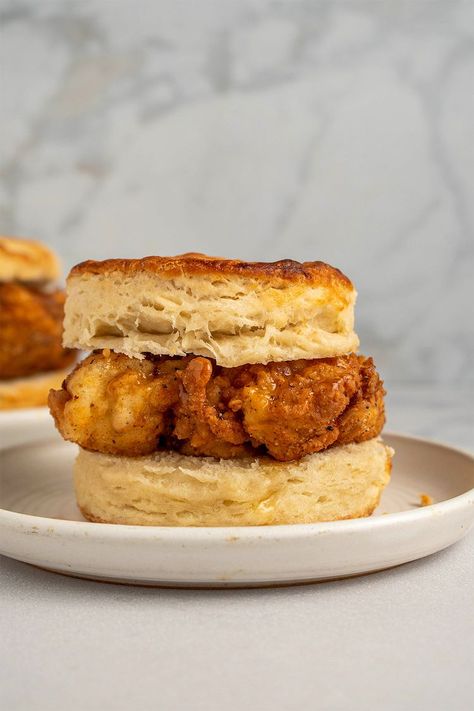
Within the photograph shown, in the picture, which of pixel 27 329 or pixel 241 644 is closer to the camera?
pixel 241 644

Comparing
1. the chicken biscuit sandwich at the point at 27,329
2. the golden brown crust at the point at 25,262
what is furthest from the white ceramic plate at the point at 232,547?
the golden brown crust at the point at 25,262

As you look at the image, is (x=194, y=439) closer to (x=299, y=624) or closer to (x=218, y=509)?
(x=218, y=509)

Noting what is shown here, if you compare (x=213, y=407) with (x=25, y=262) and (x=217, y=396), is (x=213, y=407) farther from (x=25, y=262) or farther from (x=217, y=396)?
(x=25, y=262)

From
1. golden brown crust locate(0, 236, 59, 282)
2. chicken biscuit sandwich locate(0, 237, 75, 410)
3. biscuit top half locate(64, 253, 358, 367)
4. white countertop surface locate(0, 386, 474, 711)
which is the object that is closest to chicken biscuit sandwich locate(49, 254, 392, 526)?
biscuit top half locate(64, 253, 358, 367)

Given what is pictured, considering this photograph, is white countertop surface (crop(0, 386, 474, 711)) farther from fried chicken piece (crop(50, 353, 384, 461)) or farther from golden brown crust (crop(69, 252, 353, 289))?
golden brown crust (crop(69, 252, 353, 289))

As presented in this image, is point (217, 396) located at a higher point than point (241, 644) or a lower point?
higher

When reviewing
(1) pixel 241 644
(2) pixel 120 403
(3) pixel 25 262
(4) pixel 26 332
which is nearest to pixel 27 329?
(4) pixel 26 332

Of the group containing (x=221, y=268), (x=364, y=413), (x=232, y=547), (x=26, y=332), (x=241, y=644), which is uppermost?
(x=221, y=268)

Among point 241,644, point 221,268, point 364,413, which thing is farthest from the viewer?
point 364,413
